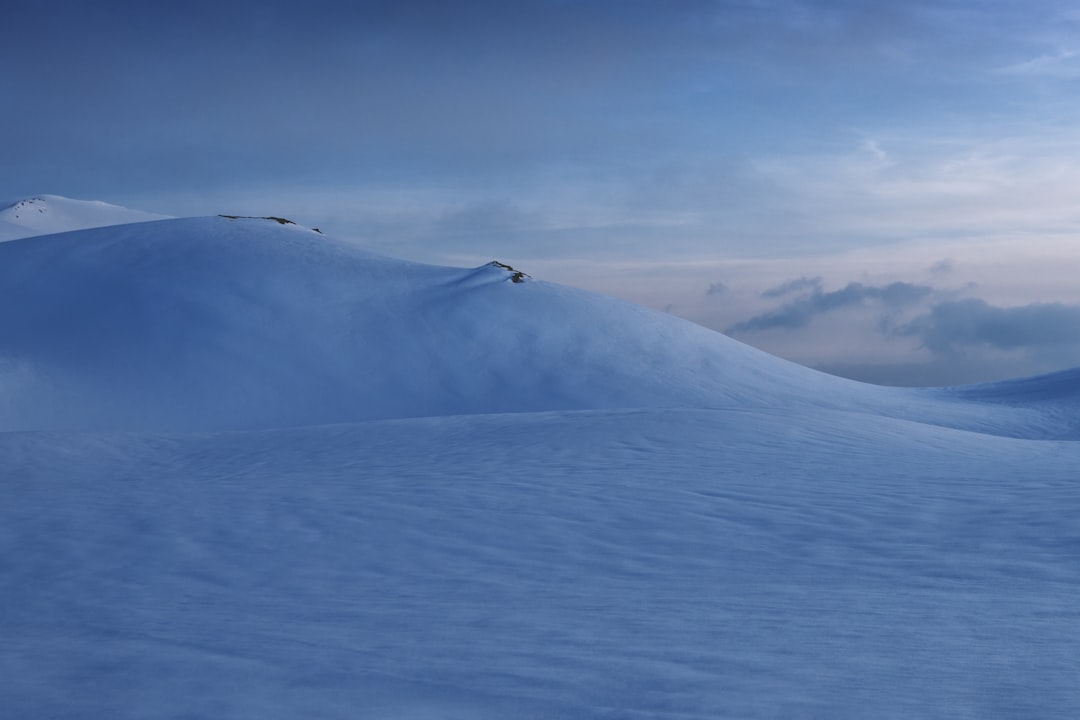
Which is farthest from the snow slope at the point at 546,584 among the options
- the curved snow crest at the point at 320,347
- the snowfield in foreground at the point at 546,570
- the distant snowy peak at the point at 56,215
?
the distant snowy peak at the point at 56,215

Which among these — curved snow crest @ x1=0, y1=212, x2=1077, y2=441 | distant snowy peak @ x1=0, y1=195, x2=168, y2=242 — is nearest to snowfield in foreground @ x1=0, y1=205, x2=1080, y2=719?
curved snow crest @ x1=0, y1=212, x2=1077, y2=441

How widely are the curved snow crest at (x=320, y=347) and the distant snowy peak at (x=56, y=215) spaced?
111 feet

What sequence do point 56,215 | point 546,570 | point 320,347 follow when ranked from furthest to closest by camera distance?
point 56,215, point 320,347, point 546,570

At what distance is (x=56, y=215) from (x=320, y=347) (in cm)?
4895

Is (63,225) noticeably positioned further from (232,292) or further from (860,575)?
(860,575)

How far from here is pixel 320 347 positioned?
22.1 metres

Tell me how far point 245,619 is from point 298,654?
783 mm

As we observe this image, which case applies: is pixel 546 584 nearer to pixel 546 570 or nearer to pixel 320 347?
pixel 546 570

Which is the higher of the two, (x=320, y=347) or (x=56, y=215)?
(x=56, y=215)

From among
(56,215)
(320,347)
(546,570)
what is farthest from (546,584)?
(56,215)

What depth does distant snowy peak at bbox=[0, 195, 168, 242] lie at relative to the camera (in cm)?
5712

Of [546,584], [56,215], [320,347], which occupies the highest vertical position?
[56,215]

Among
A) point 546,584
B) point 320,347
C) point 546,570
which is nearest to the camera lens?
point 546,584

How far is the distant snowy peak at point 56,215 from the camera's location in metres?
57.1
